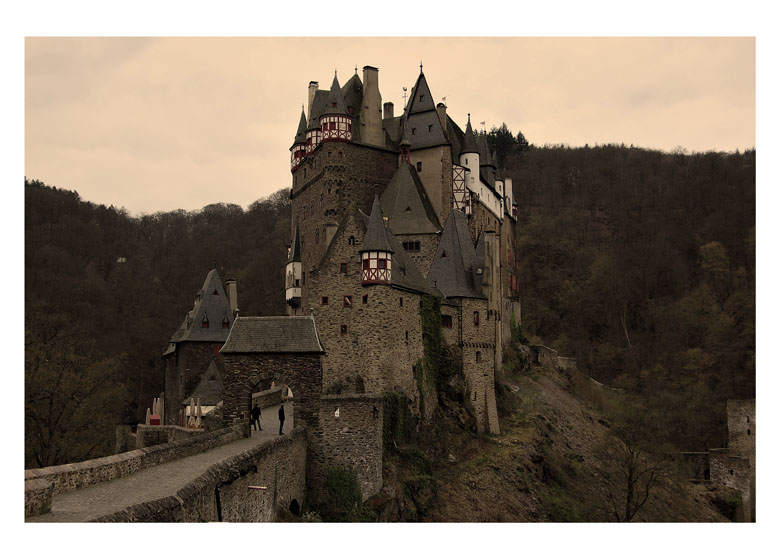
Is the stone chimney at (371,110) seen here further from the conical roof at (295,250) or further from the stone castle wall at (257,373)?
the stone castle wall at (257,373)

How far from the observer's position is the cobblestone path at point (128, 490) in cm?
1234

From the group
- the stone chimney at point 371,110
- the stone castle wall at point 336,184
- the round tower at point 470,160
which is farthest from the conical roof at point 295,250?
the round tower at point 470,160

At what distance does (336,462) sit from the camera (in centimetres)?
2356

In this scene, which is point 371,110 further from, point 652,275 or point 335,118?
point 652,275

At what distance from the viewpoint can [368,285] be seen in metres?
30.0

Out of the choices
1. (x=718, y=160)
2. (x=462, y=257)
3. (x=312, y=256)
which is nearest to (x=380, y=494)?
(x=462, y=257)

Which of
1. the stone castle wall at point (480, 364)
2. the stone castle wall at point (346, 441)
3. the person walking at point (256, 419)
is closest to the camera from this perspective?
the stone castle wall at point (346, 441)

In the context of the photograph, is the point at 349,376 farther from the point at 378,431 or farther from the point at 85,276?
the point at 85,276

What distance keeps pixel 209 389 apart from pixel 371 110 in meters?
15.6

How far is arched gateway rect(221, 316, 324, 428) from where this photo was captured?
2294 centimetres

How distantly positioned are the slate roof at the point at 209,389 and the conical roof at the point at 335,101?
1317 cm

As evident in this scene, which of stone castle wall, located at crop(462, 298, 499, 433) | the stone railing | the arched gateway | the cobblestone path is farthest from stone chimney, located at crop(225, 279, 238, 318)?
the cobblestone path

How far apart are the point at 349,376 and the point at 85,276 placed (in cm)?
3080

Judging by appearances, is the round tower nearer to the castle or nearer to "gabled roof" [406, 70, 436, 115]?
the castle
